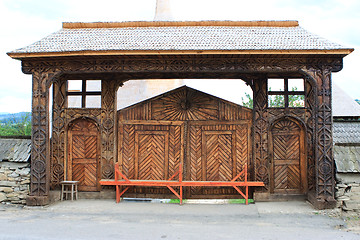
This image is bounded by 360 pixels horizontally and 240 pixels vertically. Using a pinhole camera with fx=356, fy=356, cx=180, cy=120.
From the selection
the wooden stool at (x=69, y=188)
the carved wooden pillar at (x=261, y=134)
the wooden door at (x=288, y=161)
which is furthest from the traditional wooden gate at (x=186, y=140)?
the wooden stool at (x=69, y=188)

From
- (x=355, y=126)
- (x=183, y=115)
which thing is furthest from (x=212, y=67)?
(x=355, y=126)

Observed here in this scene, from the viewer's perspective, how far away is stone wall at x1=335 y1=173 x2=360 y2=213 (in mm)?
10031

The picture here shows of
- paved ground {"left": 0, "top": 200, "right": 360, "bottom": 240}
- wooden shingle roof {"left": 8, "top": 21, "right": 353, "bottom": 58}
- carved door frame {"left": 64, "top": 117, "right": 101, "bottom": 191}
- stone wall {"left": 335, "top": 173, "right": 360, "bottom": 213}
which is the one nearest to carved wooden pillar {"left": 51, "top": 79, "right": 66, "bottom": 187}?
carved door frame {"left": 64, "top": 117, "right": 101, "bottom": 191}

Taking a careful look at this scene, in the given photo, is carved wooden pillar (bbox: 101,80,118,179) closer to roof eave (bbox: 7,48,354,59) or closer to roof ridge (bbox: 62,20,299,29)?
roof eave (bbox: 7,48,354,59)

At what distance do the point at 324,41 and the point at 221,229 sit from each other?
6096 millimetres

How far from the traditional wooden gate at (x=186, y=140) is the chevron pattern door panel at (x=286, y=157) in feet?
3.07

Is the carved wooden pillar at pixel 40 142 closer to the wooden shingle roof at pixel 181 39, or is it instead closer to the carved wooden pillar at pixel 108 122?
the wooden shingle roof at pixel 181 39

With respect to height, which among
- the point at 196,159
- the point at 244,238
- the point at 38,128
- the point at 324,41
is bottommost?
the point at 244,238

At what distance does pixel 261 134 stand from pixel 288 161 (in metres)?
1.25

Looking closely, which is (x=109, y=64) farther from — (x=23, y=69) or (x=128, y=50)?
(x=23, y=69)

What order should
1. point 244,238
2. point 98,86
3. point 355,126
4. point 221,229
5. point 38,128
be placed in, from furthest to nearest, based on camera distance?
1. point 98,86
2. point 355,126
3. point 38,128
4. point 221,229
5. point 244,238

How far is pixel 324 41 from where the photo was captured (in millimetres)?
10312

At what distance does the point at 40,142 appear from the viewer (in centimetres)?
1055

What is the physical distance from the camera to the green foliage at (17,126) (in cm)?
2606
